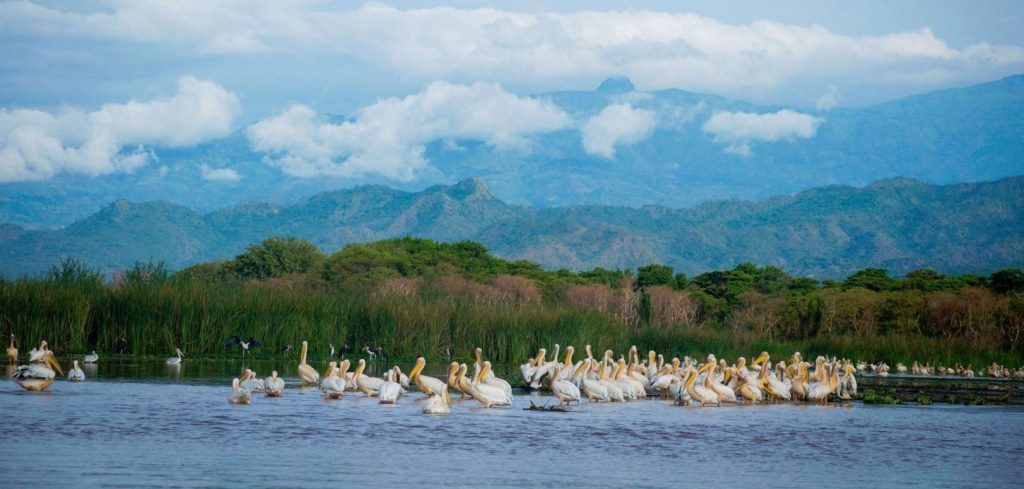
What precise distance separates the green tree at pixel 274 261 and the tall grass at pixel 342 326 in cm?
3787

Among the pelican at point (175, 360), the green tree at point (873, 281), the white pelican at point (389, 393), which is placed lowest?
the white pelican at point (389, 393)

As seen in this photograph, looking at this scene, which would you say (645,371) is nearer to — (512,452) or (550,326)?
(550,326)

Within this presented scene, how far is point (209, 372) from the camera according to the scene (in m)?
26.4

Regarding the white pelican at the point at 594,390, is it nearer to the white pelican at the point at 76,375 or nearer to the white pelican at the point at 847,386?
the white pelican at the point at 847,386

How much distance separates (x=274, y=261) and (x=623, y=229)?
70.0m

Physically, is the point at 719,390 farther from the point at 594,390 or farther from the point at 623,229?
the point at 623,229

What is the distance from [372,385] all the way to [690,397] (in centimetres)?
544

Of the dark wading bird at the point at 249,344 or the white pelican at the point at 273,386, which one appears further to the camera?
the dark wading bird at the point at 249,344

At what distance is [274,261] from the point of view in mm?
75938

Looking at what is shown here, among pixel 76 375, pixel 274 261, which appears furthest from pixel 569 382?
pixel 274 261

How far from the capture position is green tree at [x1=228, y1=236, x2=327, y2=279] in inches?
2968

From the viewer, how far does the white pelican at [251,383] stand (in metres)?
21.2

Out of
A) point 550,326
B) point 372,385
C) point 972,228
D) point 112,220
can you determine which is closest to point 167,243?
point 112,220

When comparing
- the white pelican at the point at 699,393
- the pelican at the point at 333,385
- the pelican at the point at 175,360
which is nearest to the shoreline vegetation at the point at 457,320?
the pelican at the point at 175,360
